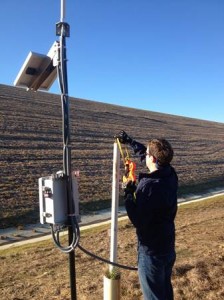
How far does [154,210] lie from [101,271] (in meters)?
3.25

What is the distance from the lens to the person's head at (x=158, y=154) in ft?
13.3

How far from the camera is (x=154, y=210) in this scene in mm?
3842

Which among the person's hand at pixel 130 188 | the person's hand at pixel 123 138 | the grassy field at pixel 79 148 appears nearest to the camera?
the person's hand at pixel 130 188

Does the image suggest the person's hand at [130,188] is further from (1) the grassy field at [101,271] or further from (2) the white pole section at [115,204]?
(1) the grassy field at [101,271]

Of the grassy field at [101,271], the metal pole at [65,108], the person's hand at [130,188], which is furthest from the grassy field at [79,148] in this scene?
the person's hand at [130,188]

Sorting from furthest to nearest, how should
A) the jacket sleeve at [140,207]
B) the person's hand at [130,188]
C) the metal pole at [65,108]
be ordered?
the metal pole at [65,108] < the person's hand at [130,188] < the jacket sleeve at [140,207]

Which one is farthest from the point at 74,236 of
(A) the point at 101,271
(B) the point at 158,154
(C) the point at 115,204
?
(A) the point at 101,271

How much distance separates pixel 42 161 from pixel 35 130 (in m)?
8.15

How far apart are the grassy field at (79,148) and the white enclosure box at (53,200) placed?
1026cm

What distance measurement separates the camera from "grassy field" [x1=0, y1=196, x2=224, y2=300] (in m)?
5.78

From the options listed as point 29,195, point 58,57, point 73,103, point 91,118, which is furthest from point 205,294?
point 73,103

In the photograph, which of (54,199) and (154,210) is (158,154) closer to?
(154,210)

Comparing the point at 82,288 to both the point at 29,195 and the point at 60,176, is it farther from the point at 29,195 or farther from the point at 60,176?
the point at 29,195

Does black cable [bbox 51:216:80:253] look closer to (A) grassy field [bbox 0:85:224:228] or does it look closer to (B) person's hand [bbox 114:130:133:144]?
(B) person's hand [bbox 114:130:133:144]
